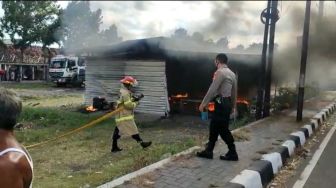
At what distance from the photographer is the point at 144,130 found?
12.3m

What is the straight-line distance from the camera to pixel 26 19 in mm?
29641

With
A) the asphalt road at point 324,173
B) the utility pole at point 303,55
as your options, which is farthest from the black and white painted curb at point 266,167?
the utility pole at point 303,55

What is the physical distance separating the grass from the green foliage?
1512cm

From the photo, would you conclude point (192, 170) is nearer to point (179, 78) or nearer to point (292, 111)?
point (179, 78)

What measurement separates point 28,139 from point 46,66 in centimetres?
2957

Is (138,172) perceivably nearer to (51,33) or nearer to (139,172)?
(139,172)

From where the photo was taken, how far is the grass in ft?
21.8

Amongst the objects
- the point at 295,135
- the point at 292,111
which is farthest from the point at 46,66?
the point at 295,135

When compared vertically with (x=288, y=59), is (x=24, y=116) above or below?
below

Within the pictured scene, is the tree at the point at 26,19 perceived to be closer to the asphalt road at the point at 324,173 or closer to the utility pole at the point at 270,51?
the utility pole at the point at 270,51

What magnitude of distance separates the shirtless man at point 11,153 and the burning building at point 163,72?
12141 millimetres

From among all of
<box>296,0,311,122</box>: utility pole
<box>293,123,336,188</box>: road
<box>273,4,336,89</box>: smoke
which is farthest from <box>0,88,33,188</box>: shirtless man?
<box>273,4,336,89</box>: smoke

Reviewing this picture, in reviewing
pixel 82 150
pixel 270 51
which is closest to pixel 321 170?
pixel 82 150

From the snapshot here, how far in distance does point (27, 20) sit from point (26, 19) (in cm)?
19
